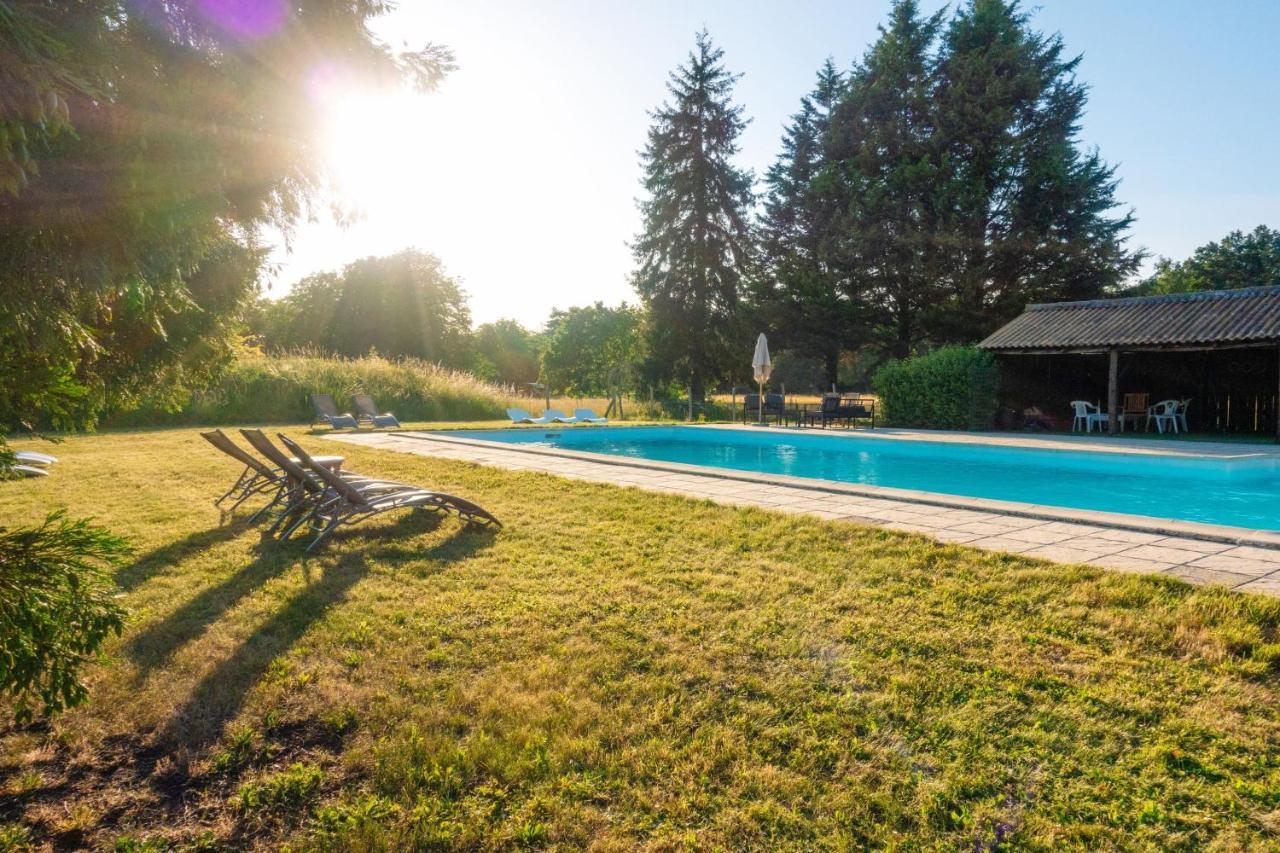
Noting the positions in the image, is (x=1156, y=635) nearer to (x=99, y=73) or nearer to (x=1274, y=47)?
(x=99, y=73)

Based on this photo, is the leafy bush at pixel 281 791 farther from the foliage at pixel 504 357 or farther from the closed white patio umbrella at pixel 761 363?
the foliage at pixel 504 357

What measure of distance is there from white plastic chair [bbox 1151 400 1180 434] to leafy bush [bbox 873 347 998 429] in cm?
337

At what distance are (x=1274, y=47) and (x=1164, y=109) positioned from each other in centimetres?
177

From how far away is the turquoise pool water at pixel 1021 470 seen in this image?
8.15 metres

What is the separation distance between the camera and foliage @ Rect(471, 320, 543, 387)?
151ft

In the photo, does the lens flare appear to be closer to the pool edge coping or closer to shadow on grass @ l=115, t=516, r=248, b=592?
shadow on grass @ l=115, t=516, r=248, b=592

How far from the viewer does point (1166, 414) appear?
623 inches

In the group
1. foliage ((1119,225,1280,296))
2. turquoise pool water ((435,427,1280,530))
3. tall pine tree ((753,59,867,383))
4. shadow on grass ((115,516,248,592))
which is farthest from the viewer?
foliage ((1119,225,1280,296))

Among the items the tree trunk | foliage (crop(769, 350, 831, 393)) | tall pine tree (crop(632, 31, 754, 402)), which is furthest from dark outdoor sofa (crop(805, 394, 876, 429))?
foliage (crop(769, 350, 831, 393))

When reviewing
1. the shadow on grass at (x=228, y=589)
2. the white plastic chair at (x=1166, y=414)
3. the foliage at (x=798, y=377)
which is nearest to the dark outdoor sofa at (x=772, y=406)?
the white plastic chair at (x=1166, y=414)

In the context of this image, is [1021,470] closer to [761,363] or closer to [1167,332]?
[1167,332]

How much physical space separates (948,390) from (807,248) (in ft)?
40.5

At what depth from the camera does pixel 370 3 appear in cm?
291

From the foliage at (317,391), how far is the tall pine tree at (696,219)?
8957 mm
